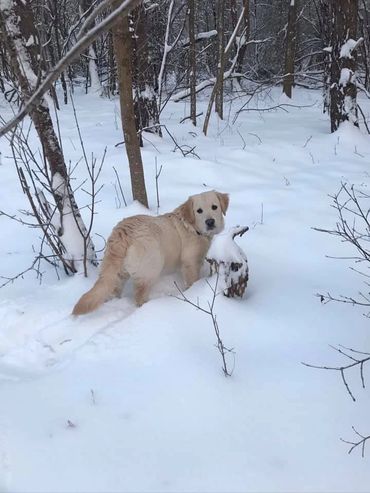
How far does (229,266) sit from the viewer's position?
137 inches

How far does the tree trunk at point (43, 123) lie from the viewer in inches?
141

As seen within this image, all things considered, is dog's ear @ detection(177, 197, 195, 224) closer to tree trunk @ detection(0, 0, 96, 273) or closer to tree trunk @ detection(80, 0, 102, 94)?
tree trunk @ detection(0, 0, 96, 273)

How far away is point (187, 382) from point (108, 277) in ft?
3.77

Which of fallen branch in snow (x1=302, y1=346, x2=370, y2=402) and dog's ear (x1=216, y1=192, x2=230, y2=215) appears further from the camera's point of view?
dog's ear (x1=216, y1=192, x2=230, y2=215)

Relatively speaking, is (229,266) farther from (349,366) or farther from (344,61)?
(344,61)

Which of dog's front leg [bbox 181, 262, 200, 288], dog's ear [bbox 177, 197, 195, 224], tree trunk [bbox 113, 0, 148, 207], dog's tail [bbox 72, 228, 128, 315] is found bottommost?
dog's front leg [bbox 181, 262, 200, 288]

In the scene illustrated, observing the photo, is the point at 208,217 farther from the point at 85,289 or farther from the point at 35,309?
the point at 35,309

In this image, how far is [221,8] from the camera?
9.06 metres

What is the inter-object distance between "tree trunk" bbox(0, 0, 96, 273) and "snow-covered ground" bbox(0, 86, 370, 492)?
1.14ft

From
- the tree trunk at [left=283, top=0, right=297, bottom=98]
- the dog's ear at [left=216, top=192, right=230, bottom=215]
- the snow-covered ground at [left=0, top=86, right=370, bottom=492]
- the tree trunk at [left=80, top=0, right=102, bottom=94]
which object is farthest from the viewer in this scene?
the tree trunk at [left=80, top=0, right=102, bottom=94]

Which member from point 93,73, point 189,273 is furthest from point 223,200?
point 93,73

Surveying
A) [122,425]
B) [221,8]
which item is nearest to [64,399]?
[122,425]

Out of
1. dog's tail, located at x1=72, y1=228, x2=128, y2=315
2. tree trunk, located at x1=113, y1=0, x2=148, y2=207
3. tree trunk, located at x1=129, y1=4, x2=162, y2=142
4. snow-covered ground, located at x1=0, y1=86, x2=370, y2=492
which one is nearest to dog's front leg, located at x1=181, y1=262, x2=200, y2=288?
snow-covered ground, located at x1=0, y1=86, x2=370, y2=492

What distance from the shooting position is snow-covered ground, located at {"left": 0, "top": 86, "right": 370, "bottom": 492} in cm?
216
